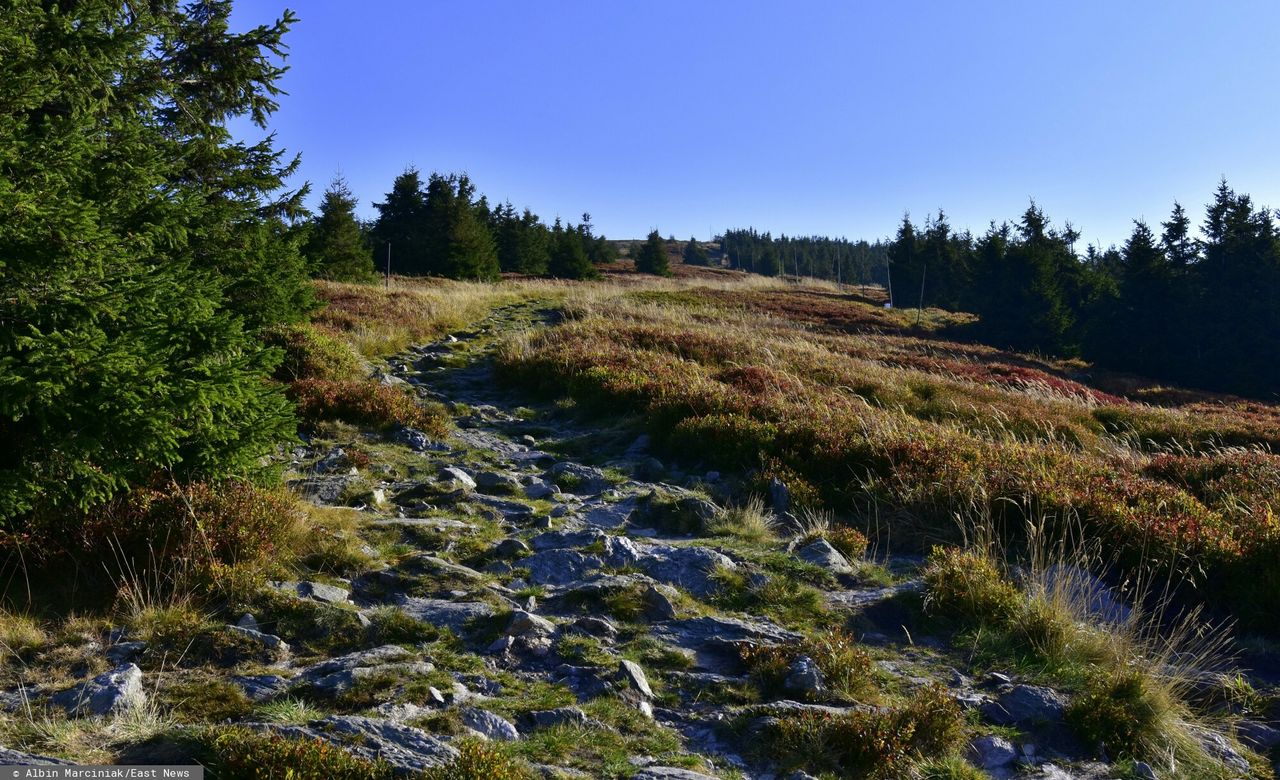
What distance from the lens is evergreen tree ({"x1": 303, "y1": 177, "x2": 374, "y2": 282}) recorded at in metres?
30.4

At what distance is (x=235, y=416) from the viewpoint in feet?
19.8

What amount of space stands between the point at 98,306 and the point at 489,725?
3.56 metres

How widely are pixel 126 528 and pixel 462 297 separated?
22.2m

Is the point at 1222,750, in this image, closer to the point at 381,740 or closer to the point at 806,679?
the point at 806,679

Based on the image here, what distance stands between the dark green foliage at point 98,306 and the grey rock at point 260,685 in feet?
5.70

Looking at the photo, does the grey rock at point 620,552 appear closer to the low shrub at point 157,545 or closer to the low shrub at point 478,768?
the low shrub at point 157,545

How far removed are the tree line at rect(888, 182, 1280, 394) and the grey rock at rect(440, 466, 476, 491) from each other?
140 ft

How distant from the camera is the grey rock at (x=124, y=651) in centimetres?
412

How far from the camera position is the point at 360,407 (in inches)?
412

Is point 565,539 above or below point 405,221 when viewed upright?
below

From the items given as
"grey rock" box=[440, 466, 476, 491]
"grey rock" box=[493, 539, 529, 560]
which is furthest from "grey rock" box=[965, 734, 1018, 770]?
"grey rock" box=[440, 466, 476, 491]

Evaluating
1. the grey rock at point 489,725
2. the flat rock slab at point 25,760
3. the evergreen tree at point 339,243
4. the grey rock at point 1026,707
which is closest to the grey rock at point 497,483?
the grey rock at point 489,725

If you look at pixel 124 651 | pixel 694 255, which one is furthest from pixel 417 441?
pixel 694 255

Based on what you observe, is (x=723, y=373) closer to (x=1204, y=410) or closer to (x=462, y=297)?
(x=462, y=297)
